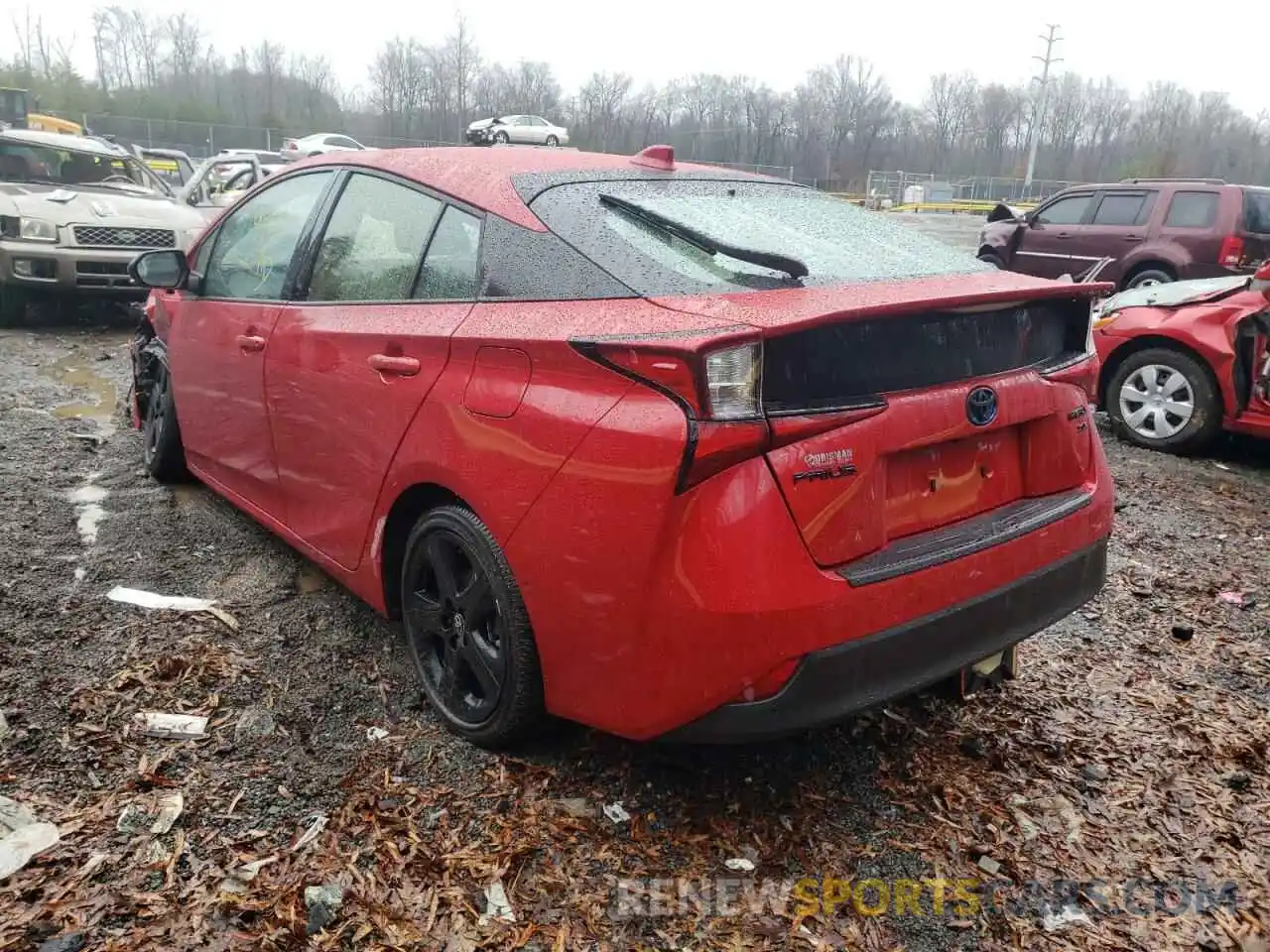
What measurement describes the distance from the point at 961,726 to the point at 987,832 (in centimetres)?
51

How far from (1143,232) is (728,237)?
11.8m

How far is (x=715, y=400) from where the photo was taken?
197cm

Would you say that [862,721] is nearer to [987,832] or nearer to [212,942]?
[987,832]

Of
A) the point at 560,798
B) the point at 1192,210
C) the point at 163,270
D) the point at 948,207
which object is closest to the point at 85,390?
the point at 163,270

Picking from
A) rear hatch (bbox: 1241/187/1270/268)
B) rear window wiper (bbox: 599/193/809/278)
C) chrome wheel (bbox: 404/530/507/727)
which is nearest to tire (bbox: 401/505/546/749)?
chrome wheel (bbox: 404/530/507/727)

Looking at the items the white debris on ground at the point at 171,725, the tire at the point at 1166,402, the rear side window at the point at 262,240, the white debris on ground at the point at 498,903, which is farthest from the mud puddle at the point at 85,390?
the tire at the point at 1166,402

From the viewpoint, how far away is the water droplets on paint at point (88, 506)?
4180mm

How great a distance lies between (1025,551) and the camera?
2.39m

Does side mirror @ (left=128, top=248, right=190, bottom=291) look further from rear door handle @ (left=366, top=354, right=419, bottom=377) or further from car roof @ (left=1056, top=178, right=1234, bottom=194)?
car roof @ (left=1056, top=178, right=1234, bottom=194)

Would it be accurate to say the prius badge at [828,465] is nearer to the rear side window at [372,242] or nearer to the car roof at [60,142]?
the rear side window at [372,242]

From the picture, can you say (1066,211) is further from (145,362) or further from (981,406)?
(981,406)

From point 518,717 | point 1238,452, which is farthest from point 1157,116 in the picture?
point 518,717

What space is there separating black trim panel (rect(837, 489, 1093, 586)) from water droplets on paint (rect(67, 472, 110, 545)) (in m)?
3.41

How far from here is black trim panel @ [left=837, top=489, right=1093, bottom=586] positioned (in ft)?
6.92
